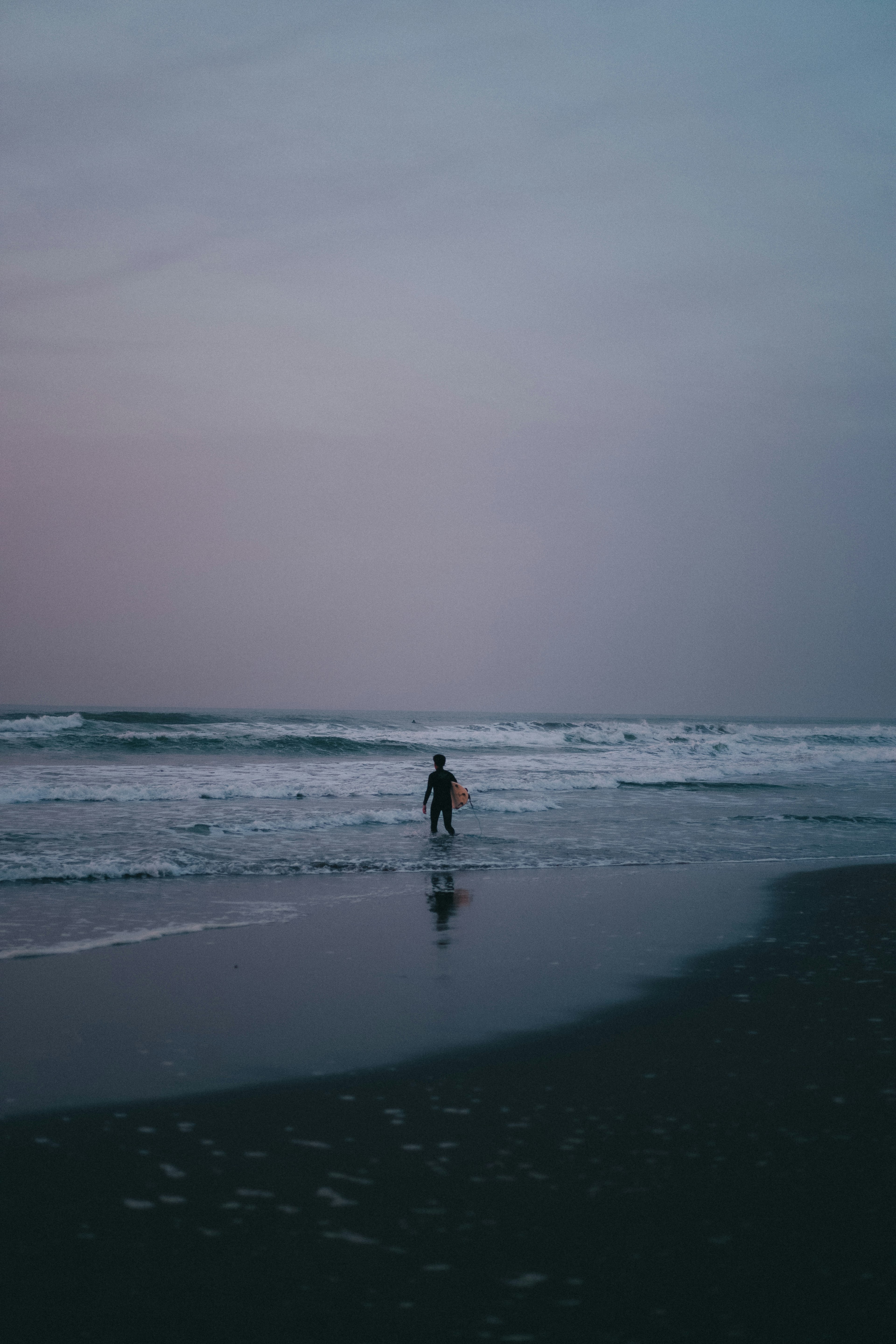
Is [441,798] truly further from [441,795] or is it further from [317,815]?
[317,815]

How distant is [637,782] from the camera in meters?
27.2

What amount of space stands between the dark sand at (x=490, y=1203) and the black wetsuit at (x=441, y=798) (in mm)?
10462

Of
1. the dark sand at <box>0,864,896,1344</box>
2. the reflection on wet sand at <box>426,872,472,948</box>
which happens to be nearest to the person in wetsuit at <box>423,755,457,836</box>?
the reflection on wet sand at <box>426,872,472,948</box>

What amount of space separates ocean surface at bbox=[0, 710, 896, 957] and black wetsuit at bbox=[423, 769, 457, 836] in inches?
16.7

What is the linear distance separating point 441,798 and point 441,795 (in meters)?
0.05

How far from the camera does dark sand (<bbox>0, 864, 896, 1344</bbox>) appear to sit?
304cm

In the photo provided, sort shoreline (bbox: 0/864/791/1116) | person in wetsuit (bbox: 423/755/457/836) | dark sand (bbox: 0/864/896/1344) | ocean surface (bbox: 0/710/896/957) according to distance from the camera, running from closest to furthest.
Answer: dark sand (bbox: 0/864/896/1344) → shoreline (bbox: 0/864/791/1116) → ocean surface (bbox: 0/710/896/957) → person in wetsuit (bbox: 423/755/457/836)

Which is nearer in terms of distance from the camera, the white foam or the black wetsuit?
the black wetsuit

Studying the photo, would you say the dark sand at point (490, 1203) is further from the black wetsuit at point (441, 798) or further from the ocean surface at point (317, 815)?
the black wetsuit at point (441, 798)

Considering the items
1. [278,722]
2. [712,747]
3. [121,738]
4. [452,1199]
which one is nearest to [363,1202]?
[452,1199]

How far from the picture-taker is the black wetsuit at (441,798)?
53.8 feet

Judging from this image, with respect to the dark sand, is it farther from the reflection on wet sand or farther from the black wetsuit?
the black wetsuit

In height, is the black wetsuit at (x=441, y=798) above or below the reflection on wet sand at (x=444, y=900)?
above

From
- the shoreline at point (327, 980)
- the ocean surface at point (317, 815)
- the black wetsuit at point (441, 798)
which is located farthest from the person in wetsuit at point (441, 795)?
the shoreline at point (327, 980)
